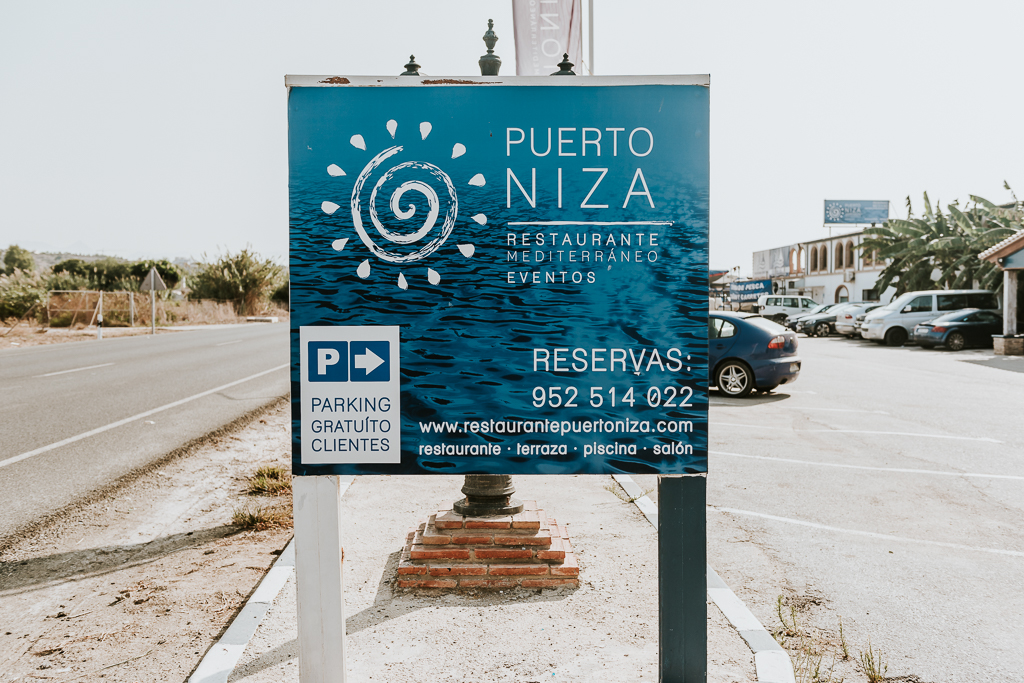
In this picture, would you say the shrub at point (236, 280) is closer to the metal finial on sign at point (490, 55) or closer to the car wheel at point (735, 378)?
the car wheel at point (735, 378)

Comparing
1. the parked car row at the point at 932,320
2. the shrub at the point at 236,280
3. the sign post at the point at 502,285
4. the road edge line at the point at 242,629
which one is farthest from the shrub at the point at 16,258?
the sign post at the point at 502,285

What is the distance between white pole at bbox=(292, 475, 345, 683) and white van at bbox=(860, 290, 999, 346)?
84.8 ft

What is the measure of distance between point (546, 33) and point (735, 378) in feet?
21.8

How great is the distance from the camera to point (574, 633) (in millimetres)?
3521

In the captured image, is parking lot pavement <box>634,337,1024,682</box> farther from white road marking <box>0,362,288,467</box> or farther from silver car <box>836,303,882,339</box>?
silver car <box>836,303,882,339</box>

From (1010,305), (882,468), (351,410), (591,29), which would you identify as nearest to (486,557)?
(351,410)

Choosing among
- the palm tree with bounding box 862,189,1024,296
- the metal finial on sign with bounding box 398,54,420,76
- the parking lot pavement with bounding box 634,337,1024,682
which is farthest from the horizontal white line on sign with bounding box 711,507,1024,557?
the palm tree with bounding box 862,189,1024,296

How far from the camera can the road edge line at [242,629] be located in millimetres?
3160

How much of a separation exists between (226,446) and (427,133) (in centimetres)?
680

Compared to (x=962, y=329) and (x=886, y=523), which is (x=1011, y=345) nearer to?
(x=962, y=329)

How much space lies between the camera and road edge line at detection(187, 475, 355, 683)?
316cm

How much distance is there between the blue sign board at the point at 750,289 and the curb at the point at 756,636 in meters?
65.1

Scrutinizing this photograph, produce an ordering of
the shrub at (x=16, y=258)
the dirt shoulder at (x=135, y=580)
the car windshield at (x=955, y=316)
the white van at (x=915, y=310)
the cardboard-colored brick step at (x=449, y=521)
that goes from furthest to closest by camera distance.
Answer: the shrub at (x=16, y=258), the white van at (x=915, y=310), the car windshield at (x=955, y=316), the cardboard-colored brick step at (x=449, y=521), the dirt shoulder at (x=135, y=580)

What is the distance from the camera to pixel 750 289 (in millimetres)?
68625
